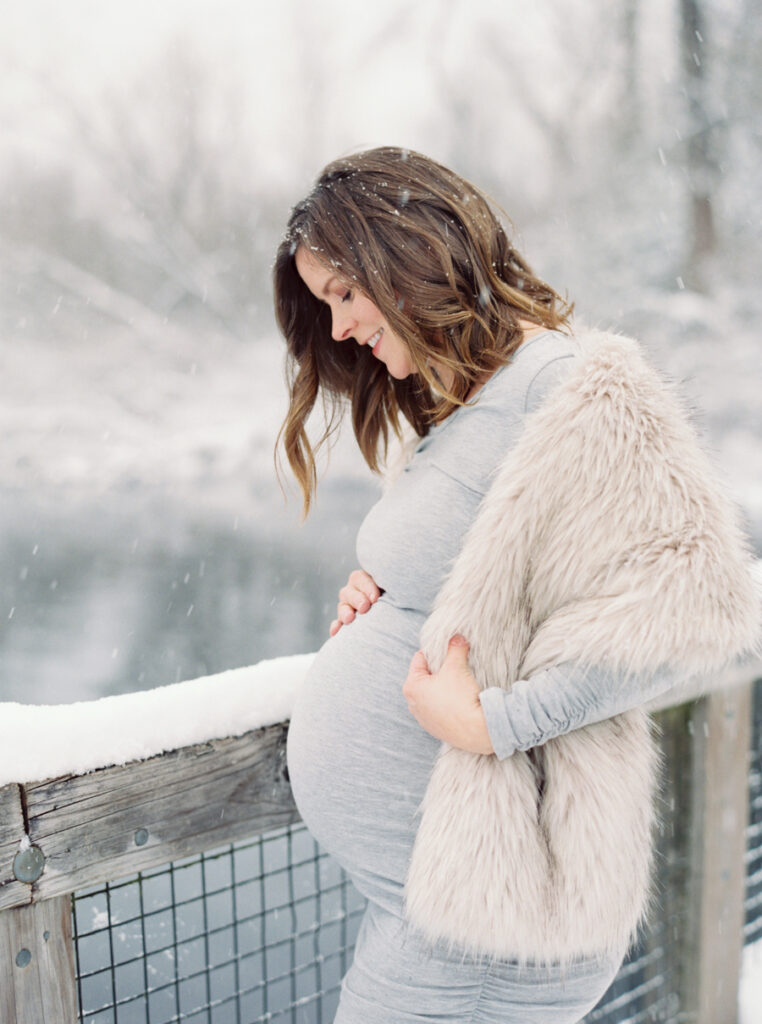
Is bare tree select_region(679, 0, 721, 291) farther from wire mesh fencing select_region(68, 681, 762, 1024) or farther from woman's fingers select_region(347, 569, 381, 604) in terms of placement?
woman's fingers select_region(347, 569, 381, 604)

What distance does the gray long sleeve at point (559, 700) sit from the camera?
2.96 feet

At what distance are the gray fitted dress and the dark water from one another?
24.7ft

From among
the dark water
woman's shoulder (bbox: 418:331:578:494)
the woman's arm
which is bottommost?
the dark water

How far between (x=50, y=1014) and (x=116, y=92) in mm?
8999

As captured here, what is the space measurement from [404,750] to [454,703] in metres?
0.18

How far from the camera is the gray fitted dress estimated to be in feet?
3.34

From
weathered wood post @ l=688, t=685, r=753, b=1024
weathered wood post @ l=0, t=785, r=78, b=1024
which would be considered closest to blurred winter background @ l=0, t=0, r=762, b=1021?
weathered wood post @ l=688, t=685, r=753, b=1024

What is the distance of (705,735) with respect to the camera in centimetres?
179

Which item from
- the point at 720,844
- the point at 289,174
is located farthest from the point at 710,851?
the point at 289,174

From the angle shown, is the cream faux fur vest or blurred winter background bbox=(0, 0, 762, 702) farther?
blurred winter background bbox=(0, 0, 762, 702)

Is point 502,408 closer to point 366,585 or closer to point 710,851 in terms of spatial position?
point 366,585

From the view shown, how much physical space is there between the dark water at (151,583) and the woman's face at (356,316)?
7.49 m

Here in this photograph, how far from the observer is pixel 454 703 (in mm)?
933

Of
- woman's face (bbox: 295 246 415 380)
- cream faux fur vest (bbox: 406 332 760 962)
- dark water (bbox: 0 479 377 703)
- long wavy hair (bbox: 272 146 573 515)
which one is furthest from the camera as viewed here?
dark water (bbox: 0 479 377 703)
